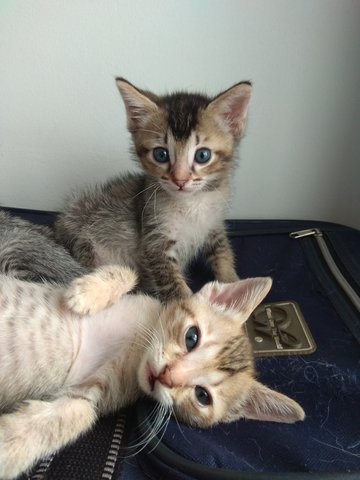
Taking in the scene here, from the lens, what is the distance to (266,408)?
2.70 feet

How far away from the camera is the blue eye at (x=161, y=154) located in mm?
1225

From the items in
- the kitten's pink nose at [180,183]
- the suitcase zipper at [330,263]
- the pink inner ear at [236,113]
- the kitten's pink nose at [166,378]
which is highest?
the pink inner ear at [236,113]

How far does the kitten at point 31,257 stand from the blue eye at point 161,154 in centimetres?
39

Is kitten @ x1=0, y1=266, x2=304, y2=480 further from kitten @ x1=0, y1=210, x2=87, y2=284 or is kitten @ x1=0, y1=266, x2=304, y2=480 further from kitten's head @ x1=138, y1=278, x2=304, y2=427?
kitten @ x1=0, y1=210, x2=87, y2=284

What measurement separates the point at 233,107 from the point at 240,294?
562 millimetres

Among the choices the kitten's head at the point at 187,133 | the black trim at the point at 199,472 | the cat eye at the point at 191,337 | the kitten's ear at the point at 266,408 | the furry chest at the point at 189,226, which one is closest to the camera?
the black trim at the point at 199,472

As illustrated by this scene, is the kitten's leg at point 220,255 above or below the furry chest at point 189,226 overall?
below

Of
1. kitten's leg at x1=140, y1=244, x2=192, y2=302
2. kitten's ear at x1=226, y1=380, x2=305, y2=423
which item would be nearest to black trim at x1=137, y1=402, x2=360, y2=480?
kitten's ear at x1=226, y1=380, x2=305, y2=423

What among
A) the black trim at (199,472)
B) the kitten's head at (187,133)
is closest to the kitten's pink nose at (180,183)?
the kitten's head at (187,133)

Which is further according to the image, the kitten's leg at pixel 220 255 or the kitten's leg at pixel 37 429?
the kitten's leg at pixel 220 255

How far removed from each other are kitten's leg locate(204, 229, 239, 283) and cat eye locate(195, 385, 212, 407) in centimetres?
51

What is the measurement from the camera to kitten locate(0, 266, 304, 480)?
2.59ft

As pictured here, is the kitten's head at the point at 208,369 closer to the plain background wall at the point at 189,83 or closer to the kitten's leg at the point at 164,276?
the kitten's leg at the point at 164,276

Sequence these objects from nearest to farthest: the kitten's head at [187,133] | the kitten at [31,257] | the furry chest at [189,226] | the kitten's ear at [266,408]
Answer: the kitten's ear at [266,408], the kitten at [31,257], the kitten's head at [187,133], the furry chest at [189,226]
